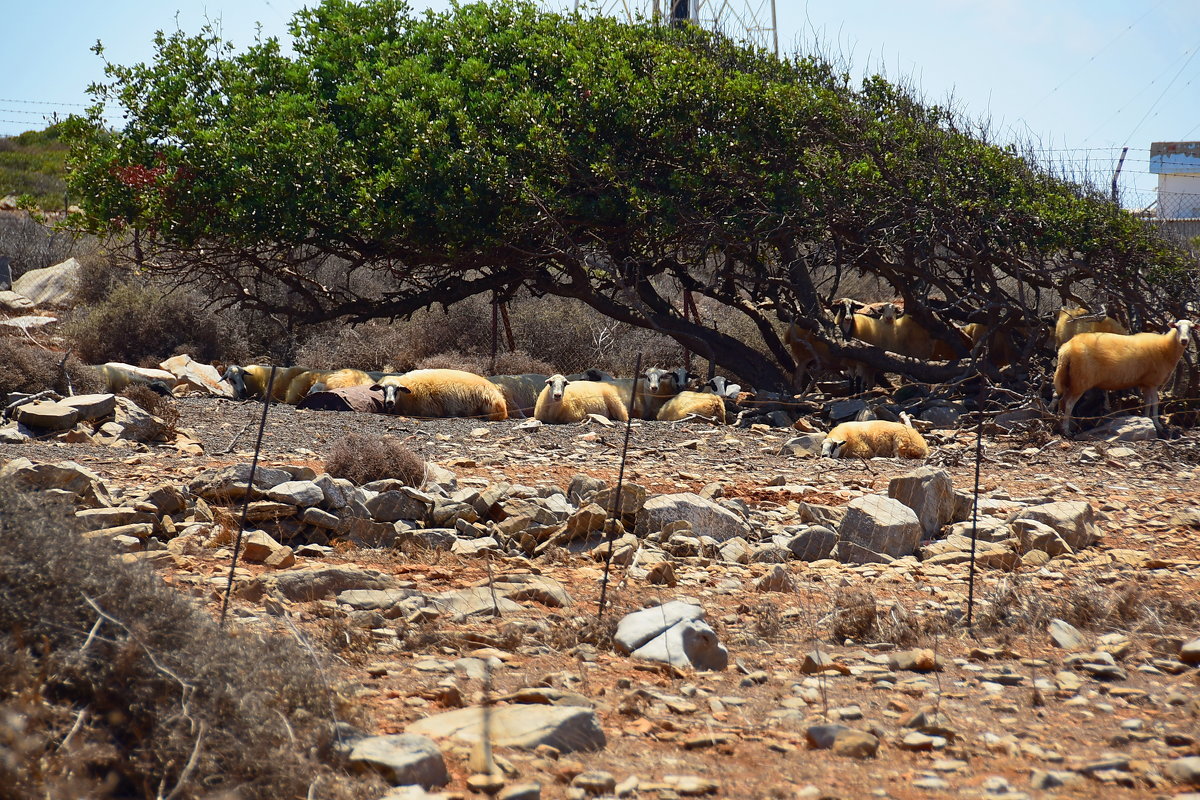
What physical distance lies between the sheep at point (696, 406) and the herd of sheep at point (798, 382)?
0.05ft

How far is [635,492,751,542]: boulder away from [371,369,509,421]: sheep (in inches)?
280

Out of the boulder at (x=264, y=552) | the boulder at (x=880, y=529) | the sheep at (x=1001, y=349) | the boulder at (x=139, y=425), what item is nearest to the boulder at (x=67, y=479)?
the boulder at (x=264, y=552)

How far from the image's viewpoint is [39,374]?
11.6 m

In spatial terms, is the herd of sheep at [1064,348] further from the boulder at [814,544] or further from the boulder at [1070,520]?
the boulder at [814,544]

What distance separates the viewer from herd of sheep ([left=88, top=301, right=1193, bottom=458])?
39.5 ft

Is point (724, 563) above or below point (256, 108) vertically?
below

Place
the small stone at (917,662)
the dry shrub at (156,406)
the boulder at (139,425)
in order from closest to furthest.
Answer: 1. the small stone at (917,662)
2. the boulder at (139,425)
3. the dry shrub at (156,406)

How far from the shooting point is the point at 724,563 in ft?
20.1

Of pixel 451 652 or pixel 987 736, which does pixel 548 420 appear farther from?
pixel 987 736

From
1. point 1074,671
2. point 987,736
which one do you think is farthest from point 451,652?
point 1074,671

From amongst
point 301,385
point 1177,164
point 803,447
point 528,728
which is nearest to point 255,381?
point 301,385

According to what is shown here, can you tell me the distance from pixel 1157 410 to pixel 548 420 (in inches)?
292

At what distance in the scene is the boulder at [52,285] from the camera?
24.1m

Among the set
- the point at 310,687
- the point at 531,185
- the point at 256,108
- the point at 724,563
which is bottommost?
the point at 724,563
